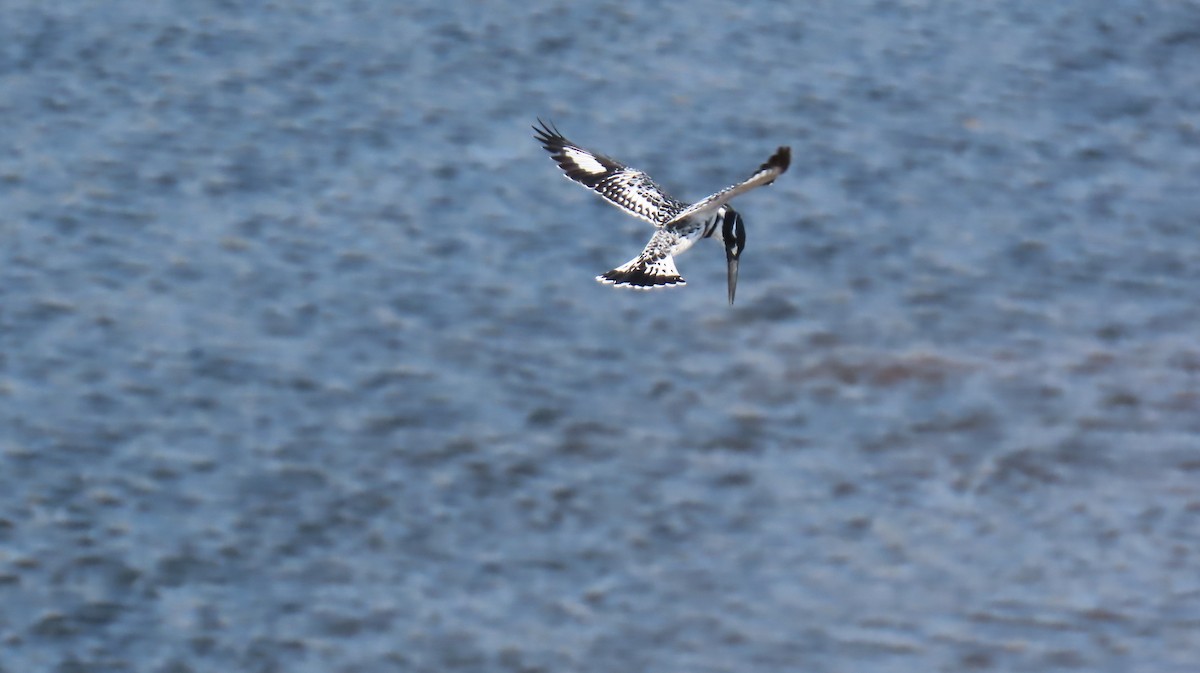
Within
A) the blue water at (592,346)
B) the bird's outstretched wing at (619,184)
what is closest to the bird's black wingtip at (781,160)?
the bird's outstretched wing at (619,184)

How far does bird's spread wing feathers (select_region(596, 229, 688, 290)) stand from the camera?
1253cm

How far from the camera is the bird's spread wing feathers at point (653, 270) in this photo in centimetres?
1253

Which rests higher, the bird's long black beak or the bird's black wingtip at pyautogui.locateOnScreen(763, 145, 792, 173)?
the bird's black wingtip at pyautogui.locateOnScreen(763, 145, 792, 173)

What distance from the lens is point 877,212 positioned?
18422 mm

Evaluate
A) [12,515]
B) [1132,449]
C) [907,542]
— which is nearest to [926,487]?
[907,542]

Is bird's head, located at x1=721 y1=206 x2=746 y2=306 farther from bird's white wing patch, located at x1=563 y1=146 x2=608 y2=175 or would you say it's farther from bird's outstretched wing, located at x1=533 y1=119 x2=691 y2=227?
bird's white wing patch, located at x1=563 y1=146 x2=608 y2=175

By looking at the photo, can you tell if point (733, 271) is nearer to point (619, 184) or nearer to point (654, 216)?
point (654, 216)

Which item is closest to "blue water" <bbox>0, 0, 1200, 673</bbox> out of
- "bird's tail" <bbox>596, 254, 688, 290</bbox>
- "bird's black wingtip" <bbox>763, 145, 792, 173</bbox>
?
"bird's tail" <bbox>596, 254, 688, 290</bbox>

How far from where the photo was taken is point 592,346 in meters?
16.4

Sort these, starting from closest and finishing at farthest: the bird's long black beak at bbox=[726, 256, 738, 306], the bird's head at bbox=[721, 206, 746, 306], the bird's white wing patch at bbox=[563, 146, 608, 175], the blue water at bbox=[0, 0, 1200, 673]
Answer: the blue water at bbox=[0, 0, 1200, 673] < the bird's head at bbox=[721, 206, 746, 306] < the bird's long black beak at bbox=[726, 256, 738, 306] < the bird's white wing patch at bbox=[563, 146, 608, 175]

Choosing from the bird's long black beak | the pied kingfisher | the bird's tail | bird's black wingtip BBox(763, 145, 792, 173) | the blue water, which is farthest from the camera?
the bird's long black beak

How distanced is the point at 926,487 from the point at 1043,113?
23.4ft

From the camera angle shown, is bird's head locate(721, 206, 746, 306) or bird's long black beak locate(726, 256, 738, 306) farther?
bird's long black beak locate(726, 256, 738, 306)

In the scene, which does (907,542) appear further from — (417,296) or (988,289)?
(417,296)
